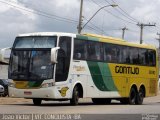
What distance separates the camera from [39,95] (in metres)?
25.1


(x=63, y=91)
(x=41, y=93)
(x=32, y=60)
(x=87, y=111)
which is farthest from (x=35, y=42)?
(x=87, y=111)

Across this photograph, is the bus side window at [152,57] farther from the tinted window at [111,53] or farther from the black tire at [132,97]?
the tinted window at [111,53]

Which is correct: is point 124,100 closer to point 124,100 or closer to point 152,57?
point 124,100

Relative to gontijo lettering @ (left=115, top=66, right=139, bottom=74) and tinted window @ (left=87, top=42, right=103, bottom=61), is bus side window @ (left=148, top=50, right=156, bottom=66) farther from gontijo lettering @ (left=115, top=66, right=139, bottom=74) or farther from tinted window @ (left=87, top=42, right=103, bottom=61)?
tinted window @ (left=87, top=42, right=103, bottom=61)

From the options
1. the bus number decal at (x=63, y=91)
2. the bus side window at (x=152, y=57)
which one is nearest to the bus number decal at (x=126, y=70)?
the bus side window at (x=152, y=57)

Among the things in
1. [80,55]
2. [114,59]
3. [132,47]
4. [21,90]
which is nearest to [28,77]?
[21,90]

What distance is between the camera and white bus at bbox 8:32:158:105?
25.2m

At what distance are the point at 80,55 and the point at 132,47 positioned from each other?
612 centimetres

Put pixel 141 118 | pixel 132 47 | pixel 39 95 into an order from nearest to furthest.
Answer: pixel 141 118, pixel 39 95, pixel 132 47

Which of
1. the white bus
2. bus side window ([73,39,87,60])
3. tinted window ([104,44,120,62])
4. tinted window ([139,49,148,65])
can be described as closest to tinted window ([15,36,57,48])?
the white bus

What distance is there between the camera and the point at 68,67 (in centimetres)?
2584

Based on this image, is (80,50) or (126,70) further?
(126,70)

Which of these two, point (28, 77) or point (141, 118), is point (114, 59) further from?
point (141, 118)

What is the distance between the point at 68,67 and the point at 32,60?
174 cm
